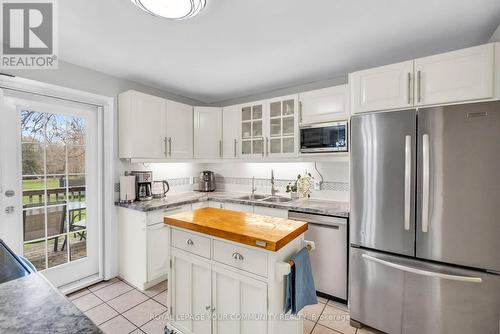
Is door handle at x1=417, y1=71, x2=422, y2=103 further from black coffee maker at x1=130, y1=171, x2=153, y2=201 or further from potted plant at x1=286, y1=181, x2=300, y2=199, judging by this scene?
black coffee maker at x1=130, y1=171, x2=153, y2=201

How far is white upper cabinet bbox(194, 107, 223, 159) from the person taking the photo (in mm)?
3438

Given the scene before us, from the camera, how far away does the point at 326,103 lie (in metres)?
2.62

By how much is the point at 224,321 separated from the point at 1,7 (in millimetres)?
2552

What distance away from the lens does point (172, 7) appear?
1435mm

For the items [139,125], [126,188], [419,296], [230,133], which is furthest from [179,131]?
[419,296]

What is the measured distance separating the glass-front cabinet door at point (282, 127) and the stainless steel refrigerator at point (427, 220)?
94cm

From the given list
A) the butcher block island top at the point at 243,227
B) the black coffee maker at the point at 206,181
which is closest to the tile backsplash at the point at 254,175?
the black coffee maker at the point at 206,181

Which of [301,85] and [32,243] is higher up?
[301,85]

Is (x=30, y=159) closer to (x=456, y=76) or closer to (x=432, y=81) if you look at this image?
(x=432, y=81)

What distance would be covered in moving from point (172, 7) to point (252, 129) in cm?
195

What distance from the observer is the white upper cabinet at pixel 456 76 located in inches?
63.0

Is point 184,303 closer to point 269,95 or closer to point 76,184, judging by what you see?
point 76,184

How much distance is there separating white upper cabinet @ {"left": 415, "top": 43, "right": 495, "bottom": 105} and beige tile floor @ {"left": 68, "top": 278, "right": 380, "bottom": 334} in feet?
6.48

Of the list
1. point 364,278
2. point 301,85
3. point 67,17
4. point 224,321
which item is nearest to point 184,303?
point 224,321
